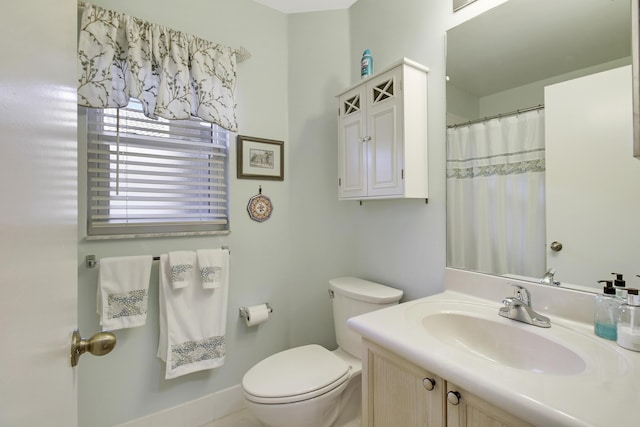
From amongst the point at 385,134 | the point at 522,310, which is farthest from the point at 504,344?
the point at 385,134

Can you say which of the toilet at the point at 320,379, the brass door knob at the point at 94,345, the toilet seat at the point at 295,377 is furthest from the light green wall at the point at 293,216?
the brass door knob at the point at 94,345

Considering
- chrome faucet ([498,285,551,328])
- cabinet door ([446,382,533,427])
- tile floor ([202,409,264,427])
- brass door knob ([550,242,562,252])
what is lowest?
tile floor ([202,409,264,427])

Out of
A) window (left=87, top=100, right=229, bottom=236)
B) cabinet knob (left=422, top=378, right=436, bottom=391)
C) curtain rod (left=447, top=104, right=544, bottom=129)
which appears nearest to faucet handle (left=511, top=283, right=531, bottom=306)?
cabinet knob (left=422, top=378, right=436, bottom=391)

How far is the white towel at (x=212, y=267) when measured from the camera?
5.02 ft

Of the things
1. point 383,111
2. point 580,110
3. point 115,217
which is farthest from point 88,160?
point 580,110

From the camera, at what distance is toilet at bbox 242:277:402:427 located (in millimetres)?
1181

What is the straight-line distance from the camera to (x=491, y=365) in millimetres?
689

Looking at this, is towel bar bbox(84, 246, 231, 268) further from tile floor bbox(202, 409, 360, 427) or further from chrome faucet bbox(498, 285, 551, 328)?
chrome faucet bbox(498, 285, 551, 328)

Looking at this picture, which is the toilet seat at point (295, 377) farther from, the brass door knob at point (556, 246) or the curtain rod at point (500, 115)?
the curtain rod at point (500, 115)

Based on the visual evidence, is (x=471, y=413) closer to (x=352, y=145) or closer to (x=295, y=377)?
(x=295, y=377)

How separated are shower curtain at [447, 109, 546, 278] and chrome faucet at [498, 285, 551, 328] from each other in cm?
10

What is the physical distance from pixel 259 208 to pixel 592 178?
1.57 metres

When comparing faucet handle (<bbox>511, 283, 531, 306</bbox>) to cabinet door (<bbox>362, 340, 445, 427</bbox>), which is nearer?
cabinet door (<bbox>362, 340, 445, 427</bbox>)

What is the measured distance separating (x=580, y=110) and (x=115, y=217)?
1.99 meters
